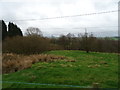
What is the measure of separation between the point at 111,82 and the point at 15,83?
3.79m

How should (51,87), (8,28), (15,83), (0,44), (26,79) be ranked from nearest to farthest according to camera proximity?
(51,87)
(15,83)
(26,79)
(0,44)
(8,28)

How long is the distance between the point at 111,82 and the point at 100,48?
25.6m

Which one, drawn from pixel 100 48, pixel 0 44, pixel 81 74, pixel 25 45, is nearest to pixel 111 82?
pixel 81 74

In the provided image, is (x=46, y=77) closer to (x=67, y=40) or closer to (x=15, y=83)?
(x=15, y=83)

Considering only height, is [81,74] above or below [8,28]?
below

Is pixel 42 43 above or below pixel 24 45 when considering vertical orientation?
above

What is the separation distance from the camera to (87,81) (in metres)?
6.63

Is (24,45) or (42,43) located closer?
(24,45)

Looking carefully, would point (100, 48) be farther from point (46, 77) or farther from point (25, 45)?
point (46, 77)

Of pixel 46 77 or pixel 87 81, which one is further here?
pixel 46 77

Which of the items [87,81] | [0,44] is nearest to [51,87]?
[87,81]

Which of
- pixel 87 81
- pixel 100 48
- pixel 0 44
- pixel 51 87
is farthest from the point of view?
pixel 100 48

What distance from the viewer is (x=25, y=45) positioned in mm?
25047

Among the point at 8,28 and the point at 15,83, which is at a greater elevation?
the point at 8,28
